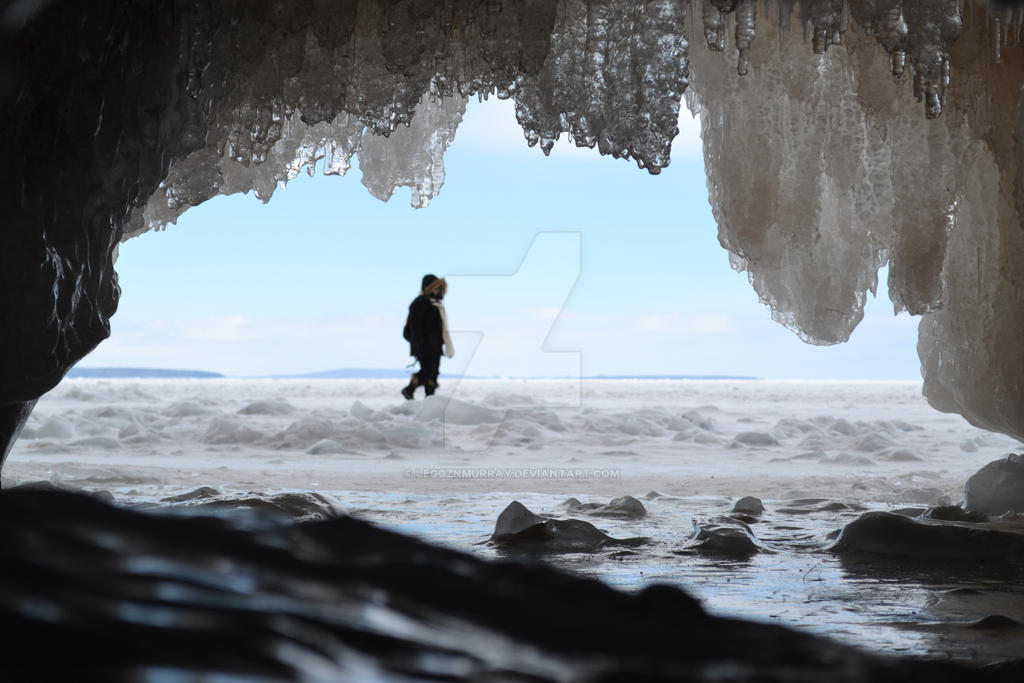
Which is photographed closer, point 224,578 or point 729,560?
point 224,578

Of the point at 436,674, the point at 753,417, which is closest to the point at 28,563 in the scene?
the point at 436,674

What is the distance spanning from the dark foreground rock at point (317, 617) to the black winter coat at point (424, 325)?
8.10 m

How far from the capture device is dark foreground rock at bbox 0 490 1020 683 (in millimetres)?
766

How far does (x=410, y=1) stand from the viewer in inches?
167

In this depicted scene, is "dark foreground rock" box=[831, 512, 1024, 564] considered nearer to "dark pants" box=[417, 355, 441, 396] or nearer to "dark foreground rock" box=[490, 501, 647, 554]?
"dark foreground rock" box=[490, 501, 647, 554]

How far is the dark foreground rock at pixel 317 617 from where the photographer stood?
766 millimetres

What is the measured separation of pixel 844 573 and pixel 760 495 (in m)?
2.30

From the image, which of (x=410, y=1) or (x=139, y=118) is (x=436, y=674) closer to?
(x=139, y=118)

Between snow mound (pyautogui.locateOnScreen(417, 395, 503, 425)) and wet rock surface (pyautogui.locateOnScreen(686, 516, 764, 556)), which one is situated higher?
snow mound (pyautogui.locateOnScreen(417, 395, 503, 425))

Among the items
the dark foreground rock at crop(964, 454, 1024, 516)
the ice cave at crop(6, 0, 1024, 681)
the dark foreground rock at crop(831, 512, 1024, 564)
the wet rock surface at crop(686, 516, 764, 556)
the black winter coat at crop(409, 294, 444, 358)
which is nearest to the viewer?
the ice cave at crop(6, 0, 1024, 681)

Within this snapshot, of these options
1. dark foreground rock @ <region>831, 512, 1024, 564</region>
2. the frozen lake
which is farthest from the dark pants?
dark foreground rock @ <region>831, 512, 1024, 564</region>

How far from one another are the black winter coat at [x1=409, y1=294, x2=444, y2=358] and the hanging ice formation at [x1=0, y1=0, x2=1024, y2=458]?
3.65 meters

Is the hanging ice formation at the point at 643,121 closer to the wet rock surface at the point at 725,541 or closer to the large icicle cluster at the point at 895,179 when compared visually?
the large icicle cluster at the point at 895,179

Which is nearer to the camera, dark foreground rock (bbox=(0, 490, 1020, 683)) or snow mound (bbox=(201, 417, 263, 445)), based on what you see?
dark foreground rock (bbox=(0, 490, 1020, 683))
